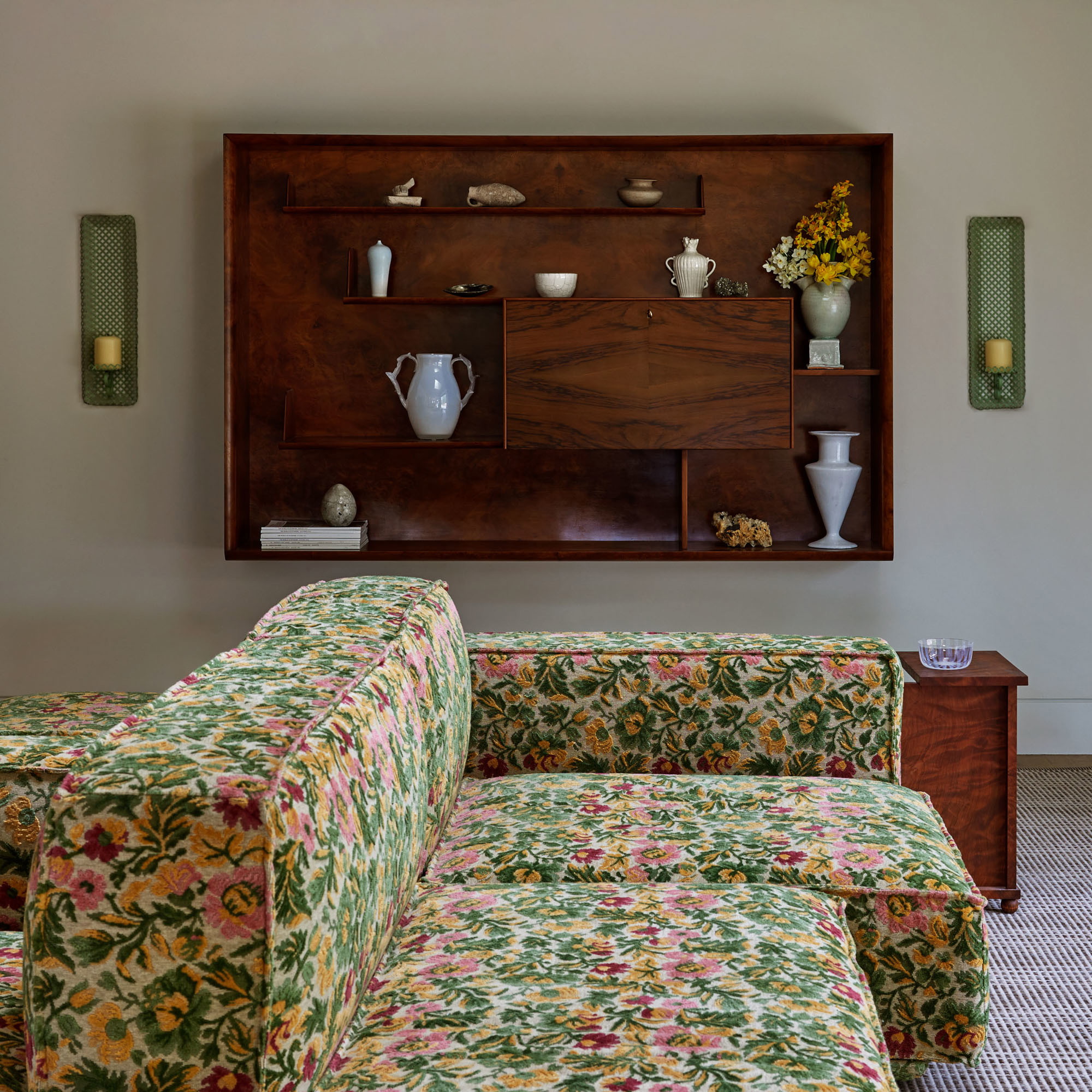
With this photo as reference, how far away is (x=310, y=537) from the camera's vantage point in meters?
3.81

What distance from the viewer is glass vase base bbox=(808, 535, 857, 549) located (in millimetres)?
3846

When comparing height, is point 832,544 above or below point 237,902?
above

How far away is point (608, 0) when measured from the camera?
3949mm

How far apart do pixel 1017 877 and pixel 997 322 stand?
6.12 feet

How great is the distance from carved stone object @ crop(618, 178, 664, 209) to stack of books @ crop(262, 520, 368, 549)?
54.2 inches

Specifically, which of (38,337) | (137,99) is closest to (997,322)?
(137,99)

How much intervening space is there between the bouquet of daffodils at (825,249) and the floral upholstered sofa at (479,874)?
1.74 m

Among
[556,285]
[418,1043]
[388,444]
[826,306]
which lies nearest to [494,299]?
[556,285]

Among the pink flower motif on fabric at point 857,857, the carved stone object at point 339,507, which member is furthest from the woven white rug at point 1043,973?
the carved stone object at point 339,507

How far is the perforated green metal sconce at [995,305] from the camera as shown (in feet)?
12.9

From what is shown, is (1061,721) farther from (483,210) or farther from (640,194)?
(483,210)

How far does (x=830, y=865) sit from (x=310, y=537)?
7.64ft

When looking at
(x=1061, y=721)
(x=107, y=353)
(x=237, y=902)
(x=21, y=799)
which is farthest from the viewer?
(x=1061, y=721)

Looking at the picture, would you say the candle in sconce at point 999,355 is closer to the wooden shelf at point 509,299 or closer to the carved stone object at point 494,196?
the wooden shelf at point 509,299
